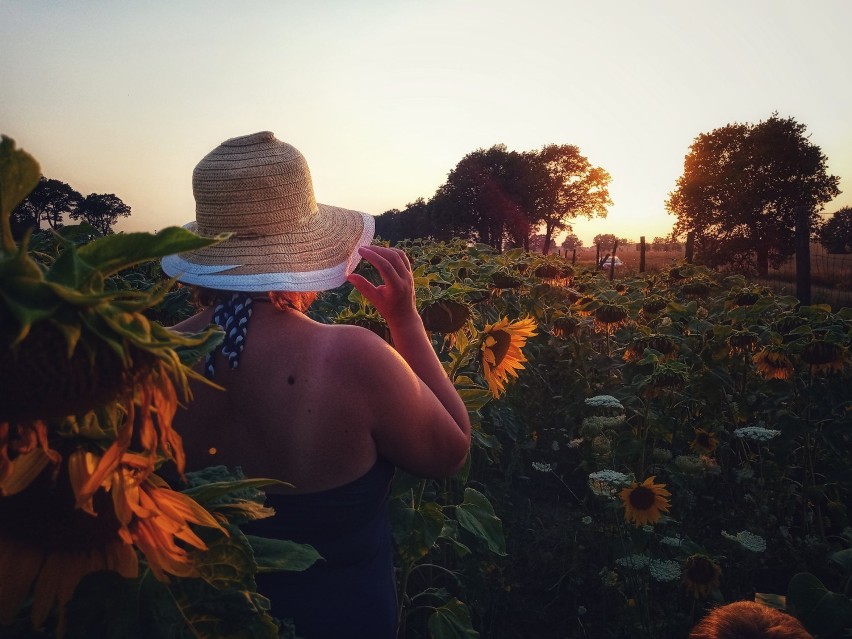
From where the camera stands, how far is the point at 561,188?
45.4 metres

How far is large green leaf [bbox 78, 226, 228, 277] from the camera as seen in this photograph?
44 centimetres

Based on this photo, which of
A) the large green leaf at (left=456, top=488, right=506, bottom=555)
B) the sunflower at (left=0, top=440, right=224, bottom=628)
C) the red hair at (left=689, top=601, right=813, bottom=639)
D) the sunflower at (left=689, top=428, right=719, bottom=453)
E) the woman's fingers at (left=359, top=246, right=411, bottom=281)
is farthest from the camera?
the sunflower at (left=689, top=428, right=719, bottom=453)

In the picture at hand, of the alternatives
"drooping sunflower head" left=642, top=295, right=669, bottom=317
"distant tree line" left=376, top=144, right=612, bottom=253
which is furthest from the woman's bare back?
"distant tree line" left=376, top=144, right=612, bottom=253

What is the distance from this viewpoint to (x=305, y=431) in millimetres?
1161

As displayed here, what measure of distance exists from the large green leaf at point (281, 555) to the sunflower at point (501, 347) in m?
1.79

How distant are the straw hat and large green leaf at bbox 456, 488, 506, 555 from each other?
112 cm

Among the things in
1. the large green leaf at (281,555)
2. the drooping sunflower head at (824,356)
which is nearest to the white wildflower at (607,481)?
the drooping sunflower head at (824,356)

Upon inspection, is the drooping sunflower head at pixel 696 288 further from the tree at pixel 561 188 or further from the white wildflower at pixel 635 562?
the tree at pixel 561 188

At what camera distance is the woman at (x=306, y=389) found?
1156 millimetres

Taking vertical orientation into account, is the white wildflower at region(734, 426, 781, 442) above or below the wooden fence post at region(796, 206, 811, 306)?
below

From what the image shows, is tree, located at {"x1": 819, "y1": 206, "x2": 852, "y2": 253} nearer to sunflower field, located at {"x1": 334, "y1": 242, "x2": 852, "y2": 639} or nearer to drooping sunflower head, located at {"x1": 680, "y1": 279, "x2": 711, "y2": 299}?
drooping sunflower head, located at {"x1": 680, "y1": 279, "x2": 711, "y2": 299}

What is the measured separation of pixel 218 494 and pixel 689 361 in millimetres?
3814

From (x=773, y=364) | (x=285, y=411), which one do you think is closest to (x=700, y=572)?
(x=773, y=364)

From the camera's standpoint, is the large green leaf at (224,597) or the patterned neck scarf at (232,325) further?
the patterned neck scarf at (232,325)
